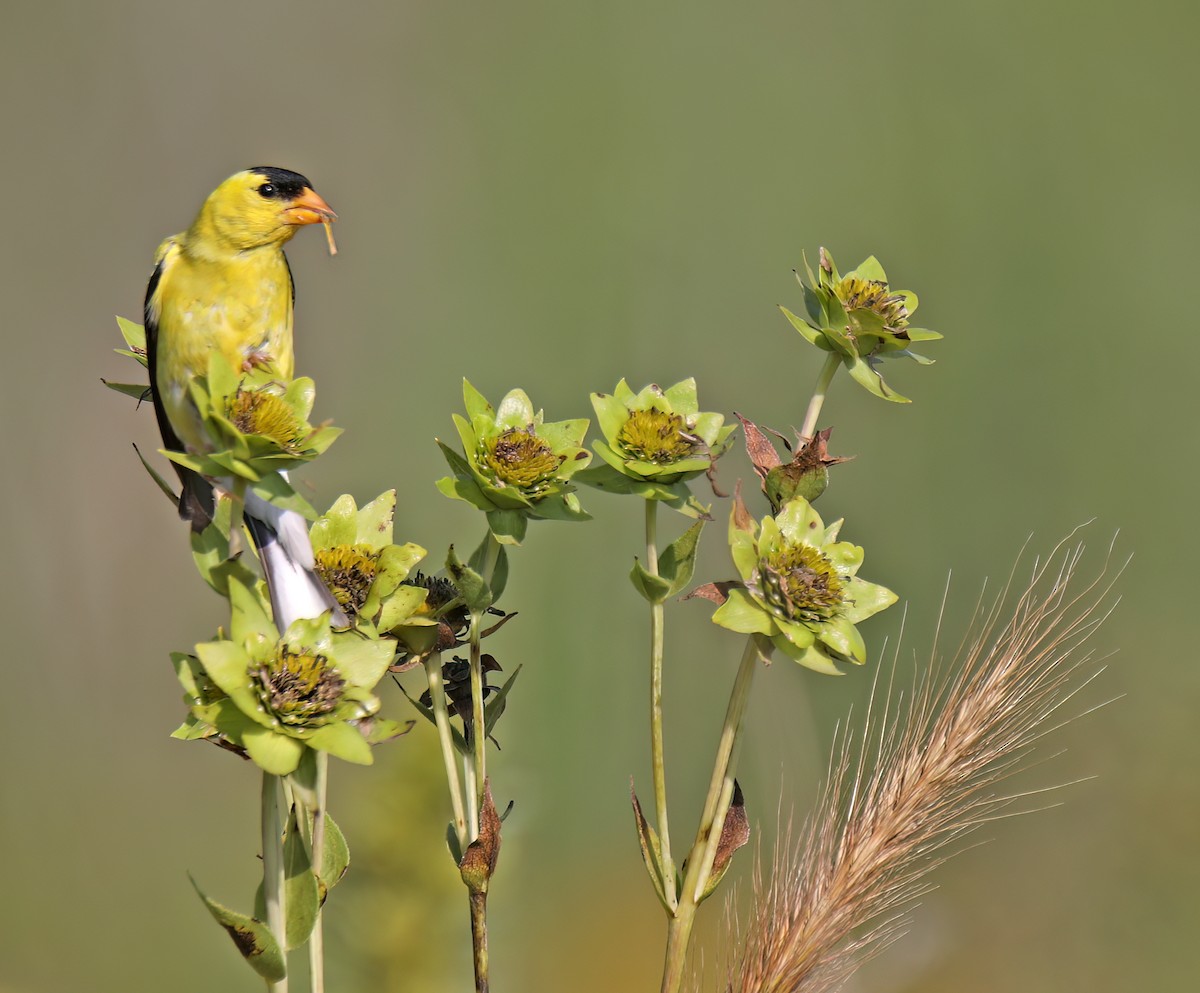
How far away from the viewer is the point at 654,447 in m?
0.64

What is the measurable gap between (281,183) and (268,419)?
0.43 meters

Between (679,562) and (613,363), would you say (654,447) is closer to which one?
(679,562)

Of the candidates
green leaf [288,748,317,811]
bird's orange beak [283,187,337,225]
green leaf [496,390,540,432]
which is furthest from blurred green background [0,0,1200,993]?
green leaf [288,748,317,811]

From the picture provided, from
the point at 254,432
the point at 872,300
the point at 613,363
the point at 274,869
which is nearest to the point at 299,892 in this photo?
the point at 274,869

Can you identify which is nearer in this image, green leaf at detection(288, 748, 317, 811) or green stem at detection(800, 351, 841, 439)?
green leaf at detection(288, 748, 317, 811)

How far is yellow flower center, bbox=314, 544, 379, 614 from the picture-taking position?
624mm

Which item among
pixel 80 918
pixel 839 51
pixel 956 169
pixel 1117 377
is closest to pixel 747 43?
pixel 839 51

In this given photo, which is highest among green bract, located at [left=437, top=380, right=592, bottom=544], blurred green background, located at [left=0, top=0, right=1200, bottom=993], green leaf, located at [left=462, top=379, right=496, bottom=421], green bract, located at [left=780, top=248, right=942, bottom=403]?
green bract, located at [left=780, top=248, right=942, bottom=403]

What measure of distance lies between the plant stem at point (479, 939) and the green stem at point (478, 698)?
0.11ft

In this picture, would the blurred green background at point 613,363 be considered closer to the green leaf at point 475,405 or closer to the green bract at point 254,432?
the green leaf at point 475,405

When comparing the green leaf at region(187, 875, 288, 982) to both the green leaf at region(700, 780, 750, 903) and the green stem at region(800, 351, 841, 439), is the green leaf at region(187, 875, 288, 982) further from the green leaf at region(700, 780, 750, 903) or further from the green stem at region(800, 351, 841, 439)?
the green stem at region(800, 351, 841, 439)

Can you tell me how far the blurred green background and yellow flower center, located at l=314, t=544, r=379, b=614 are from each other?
0.68 m

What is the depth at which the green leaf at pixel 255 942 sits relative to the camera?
1.73 feet

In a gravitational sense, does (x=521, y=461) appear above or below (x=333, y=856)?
above
